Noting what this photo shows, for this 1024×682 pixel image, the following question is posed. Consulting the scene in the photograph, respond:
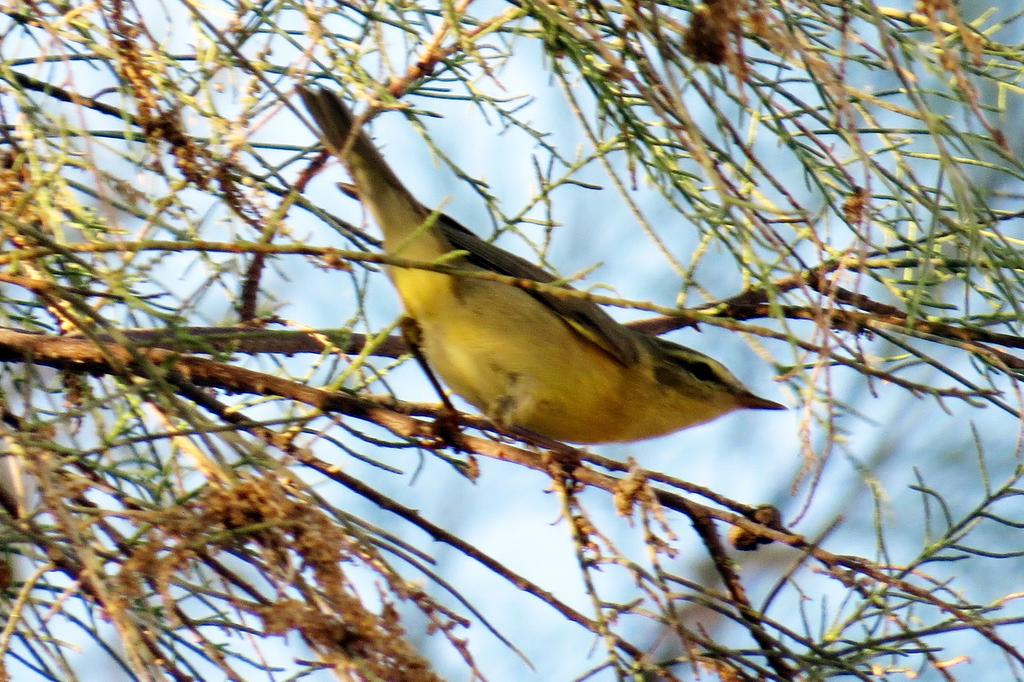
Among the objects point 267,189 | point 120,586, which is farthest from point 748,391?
point 120,586

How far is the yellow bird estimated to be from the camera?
3801mm

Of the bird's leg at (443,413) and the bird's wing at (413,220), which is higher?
the bird's wing at (413,220)

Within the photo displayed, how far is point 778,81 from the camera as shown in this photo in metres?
2.77

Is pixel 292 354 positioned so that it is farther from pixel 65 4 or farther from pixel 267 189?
pixel 65 4

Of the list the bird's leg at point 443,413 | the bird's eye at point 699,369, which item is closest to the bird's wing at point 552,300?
the bird's eye at point 699,369

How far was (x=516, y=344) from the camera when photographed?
3906mm

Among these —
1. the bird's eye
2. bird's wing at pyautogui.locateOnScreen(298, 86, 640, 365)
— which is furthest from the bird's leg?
the bird's eye

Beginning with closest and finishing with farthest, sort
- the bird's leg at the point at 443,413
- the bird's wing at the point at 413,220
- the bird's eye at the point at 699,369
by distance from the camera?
the bird's leg at the point at 443,413 < the bird's wing at the point at 413,220 < the bird's eye at the point at 699,369

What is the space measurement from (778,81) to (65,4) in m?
1.85

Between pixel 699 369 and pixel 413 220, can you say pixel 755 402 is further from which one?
pixel 413 220

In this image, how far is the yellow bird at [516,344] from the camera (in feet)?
12.5

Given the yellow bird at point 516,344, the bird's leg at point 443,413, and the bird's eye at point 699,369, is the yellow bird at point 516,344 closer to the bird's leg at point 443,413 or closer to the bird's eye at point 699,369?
the bird's eye at point 699,369

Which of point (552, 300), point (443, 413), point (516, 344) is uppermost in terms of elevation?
point (552, 300)

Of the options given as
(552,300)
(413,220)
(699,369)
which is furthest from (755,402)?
(413,220)
